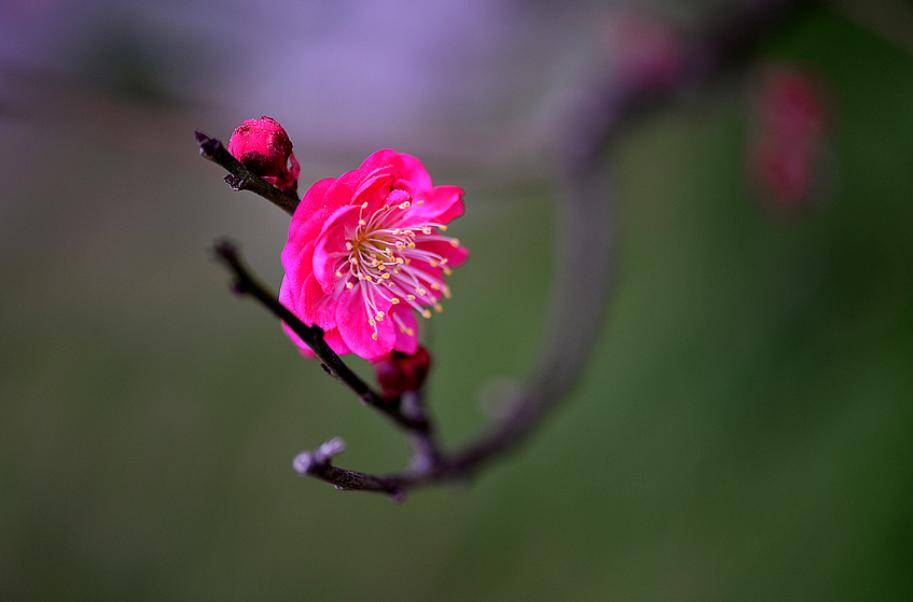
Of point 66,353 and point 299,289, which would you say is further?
point 66,353

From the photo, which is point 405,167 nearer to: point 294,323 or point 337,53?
point 294,323

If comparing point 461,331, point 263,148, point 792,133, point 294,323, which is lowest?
point 294,323

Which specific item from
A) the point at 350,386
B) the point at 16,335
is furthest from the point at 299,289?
the point at 16,335

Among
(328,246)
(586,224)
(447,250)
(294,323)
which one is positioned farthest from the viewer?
(586,224)

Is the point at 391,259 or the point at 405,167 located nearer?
the point at 405,167

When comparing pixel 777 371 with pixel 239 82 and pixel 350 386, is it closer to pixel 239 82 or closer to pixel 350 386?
pixel 350 386

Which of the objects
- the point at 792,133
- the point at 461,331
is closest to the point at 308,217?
the point at 792,133

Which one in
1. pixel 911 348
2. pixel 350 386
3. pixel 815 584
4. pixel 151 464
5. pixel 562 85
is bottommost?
pixel 151 464

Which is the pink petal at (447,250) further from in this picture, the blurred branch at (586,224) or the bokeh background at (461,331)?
the bokeh background at (461,331)
